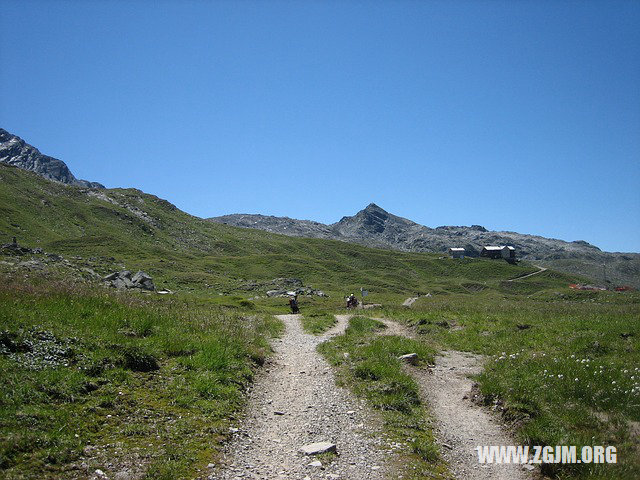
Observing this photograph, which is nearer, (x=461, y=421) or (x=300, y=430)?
(x=300, y=430)

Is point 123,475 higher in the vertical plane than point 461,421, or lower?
lower

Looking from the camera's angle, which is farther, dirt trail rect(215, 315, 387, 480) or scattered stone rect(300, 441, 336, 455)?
scattered stone rect(300, 441, 336, 455)

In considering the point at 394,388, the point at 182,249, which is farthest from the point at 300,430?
the point at 182,249

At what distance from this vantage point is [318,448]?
9.80 m

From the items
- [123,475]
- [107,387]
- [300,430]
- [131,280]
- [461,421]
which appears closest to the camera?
[123,475]

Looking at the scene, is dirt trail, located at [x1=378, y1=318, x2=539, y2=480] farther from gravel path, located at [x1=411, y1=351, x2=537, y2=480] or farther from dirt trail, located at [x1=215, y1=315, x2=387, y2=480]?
dirt trail, located at [x1=215, y1=315, x2=387, y2=480]

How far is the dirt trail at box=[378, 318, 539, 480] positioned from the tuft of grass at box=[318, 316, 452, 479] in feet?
1.34

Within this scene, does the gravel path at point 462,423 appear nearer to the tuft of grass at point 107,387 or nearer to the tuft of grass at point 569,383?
the tuft of grass at point 569,383

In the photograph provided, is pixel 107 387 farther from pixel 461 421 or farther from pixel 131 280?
pixel 131 280

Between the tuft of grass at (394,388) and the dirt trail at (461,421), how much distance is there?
408mm

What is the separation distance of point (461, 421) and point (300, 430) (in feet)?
15.8

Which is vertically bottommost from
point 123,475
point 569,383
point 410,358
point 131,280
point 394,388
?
point 123,475

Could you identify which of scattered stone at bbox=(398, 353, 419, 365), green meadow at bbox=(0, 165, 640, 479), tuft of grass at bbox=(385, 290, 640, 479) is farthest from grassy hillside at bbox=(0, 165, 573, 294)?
scattered stone at bbox=(398, 353, 419, 365)

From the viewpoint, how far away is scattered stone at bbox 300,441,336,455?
9.67 meters
